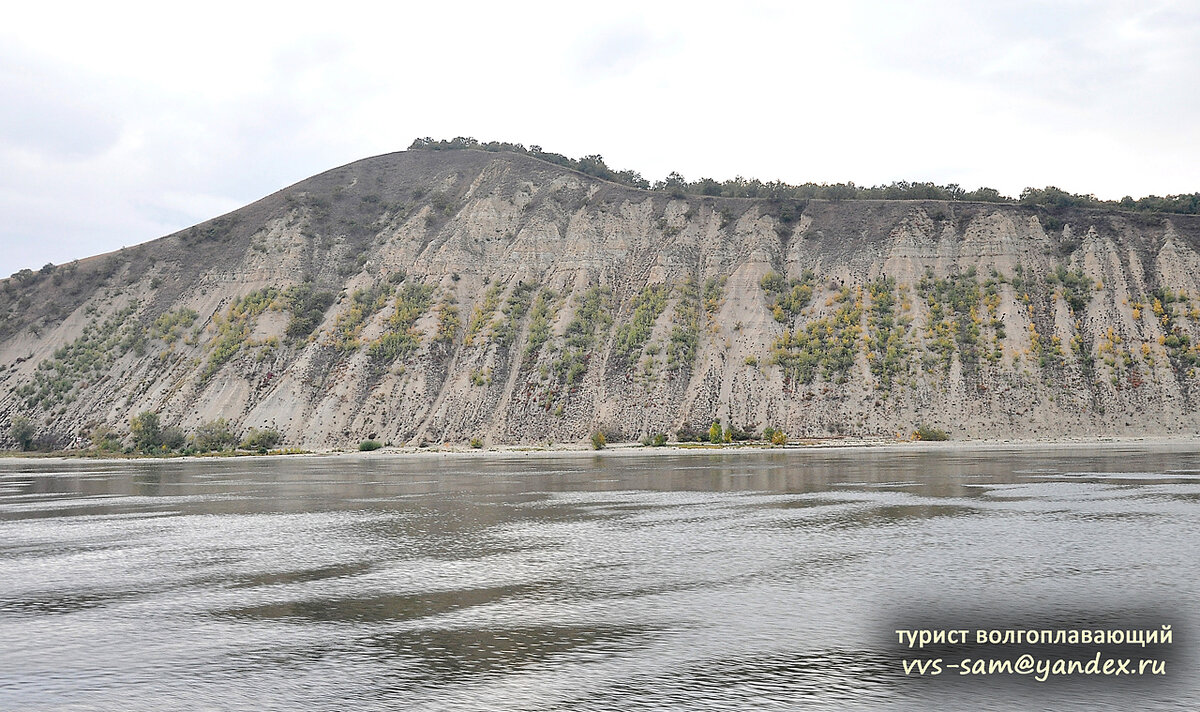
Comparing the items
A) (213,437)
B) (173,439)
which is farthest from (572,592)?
(173,439)

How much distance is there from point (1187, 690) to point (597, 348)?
7102 centimetres

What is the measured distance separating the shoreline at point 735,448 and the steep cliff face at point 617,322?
6.52 feet

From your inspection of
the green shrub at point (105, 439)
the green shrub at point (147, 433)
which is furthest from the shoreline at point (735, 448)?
the green shrub at point (105, 439)

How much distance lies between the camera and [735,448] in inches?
2542

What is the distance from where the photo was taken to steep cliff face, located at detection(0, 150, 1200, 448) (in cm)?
7194

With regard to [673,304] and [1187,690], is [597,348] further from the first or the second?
[1187,690]

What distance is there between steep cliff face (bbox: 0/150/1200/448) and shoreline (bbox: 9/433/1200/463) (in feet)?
6.52

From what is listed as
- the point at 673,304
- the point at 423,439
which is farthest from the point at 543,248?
the point at 423,439

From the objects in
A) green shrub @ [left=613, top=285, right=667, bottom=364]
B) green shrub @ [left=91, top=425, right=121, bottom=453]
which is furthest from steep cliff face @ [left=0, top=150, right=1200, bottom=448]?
green shrub @ [left=91, top=425, right=121, bottom=453]

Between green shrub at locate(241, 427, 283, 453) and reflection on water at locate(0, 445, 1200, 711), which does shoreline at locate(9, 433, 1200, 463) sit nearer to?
green shrub at locate(241, 427, 283, 453)

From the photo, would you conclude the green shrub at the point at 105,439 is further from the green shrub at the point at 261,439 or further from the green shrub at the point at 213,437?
the green shrub at the point at 261,439

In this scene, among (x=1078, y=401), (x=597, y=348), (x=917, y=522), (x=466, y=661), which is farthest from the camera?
(x=597, y=348)

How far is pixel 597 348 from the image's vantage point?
263 feet

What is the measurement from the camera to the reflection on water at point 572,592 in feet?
32.6
